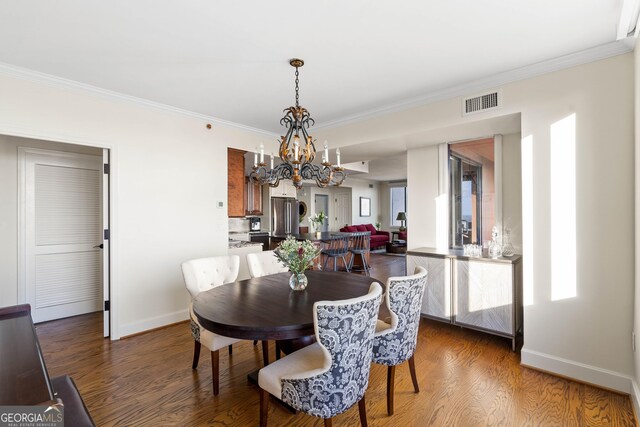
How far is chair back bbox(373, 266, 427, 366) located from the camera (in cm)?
199

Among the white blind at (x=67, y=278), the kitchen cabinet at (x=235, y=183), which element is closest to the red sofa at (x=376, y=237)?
the kitchen cabinet at (x=235, y=183)

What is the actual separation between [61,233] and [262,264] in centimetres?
280

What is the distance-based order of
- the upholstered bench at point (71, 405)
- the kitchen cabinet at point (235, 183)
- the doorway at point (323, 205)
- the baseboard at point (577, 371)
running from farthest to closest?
the doorway at point (323, 205) → the kitchen cabinet at point (235, 183) → the baseboard at point (577, 371) → the upholstered bench at point (71, 405)

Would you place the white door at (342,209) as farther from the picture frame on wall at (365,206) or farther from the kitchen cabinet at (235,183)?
the kitchen cabinet at (235,183)

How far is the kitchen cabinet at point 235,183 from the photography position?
Result: 14.7 feet

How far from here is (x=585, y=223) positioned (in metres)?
2.45

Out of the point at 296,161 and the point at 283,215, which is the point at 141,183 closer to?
the point at 296,161

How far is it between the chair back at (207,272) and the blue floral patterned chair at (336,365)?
1.31 meters

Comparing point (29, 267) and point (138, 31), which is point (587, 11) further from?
point (29, 267)

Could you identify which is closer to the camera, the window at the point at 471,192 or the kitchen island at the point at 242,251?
the window at the point at 471,192

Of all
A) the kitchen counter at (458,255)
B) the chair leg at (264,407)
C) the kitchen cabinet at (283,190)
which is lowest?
the chair leg at (264,407)

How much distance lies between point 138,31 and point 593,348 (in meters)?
4.19

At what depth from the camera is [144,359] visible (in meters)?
2.88

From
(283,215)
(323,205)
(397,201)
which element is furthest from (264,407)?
(397,201)
